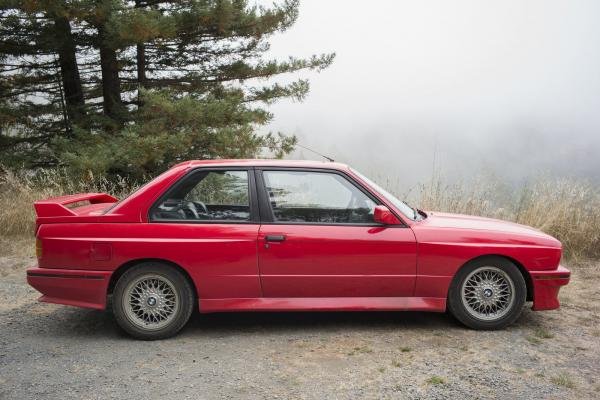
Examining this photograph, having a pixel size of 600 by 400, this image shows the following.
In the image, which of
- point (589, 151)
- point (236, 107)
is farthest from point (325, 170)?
point (589, 151)

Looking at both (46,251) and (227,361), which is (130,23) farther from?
(227,361)

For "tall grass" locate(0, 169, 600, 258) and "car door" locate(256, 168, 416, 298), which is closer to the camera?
"car door" locate(256, 168, 416, 298)

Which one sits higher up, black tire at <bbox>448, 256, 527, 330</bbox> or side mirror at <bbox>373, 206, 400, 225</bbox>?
side mirror at <bbox>373, 206, 400, 225</bbox>

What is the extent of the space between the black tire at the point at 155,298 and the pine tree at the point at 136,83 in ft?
25.2

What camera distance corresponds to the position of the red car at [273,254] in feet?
15.3

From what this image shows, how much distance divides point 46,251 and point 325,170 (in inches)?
99.0

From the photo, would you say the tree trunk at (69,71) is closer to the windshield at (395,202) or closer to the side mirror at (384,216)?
the windshield at (395,202)

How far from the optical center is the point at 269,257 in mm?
4664

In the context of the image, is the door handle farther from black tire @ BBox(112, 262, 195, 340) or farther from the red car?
black tire @ BBox(112, 262, 195, 340)

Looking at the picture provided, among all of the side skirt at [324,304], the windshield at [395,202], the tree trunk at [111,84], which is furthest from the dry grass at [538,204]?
the tree trunk at [111,84]

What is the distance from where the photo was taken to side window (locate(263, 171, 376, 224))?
15.8 feet

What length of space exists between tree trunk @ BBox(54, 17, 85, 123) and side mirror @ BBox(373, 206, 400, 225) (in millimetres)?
12191

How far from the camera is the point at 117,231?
4.63 metres

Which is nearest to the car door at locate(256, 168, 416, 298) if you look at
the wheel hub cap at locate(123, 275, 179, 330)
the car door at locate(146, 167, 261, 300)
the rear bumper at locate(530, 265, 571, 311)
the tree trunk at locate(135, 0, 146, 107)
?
the car door at locate(146, 167, 261, 300)
